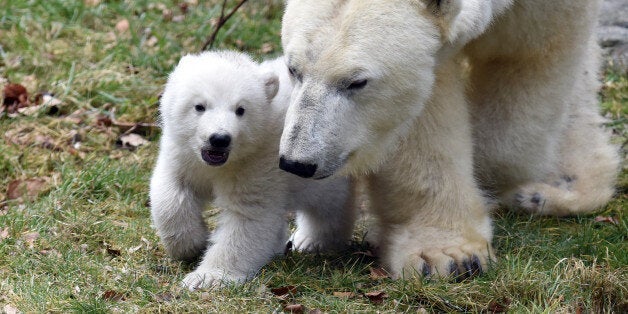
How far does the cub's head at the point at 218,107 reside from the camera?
385cm

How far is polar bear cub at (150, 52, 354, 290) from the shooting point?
389 cm

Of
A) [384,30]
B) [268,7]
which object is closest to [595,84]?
[384,30]

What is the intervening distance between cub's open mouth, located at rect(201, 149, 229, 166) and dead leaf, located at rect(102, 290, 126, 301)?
65 cm

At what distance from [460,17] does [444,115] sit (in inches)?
23.6

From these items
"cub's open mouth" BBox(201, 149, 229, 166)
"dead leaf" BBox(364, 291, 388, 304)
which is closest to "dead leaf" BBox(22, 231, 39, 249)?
"cub's open mouth" BBox(201, 149, 229, 166)

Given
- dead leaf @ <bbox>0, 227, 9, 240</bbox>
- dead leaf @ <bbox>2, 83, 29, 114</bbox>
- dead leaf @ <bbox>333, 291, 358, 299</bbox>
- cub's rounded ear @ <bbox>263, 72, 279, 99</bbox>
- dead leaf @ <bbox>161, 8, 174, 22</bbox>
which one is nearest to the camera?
dead leaf @ <bbox>333, 291, 358, 299</bbox>

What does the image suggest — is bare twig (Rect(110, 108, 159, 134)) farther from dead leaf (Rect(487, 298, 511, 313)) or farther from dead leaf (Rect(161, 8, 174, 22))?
dead leaf (Rect(487, 298, 511, 313))

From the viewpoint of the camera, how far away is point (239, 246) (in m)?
4.00

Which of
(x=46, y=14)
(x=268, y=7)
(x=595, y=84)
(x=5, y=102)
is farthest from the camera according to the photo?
(x=268, y=7)

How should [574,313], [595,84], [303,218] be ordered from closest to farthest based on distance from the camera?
[574,313]
[303,218]
[595,84]

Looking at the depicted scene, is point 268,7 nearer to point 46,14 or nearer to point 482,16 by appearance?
point 46,14

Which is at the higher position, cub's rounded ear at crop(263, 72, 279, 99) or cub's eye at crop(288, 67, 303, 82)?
cub's eye at crop(288, 67, 303, 82)

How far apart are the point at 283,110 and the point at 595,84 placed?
2204 millimetres

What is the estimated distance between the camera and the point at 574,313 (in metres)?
3.80
